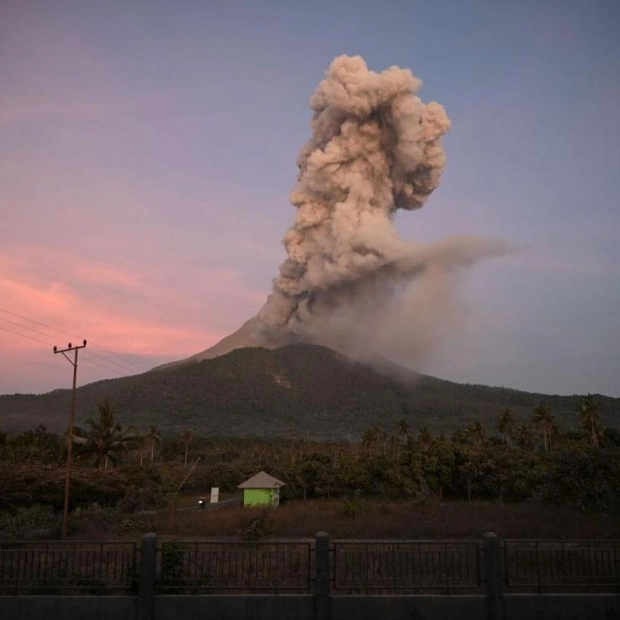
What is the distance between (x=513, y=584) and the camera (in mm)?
10961

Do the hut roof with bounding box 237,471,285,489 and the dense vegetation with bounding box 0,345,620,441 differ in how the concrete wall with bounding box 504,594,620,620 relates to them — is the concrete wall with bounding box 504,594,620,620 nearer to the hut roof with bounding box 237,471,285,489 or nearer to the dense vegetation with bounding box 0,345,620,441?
the hut roof with bounding box 237,471,285,489

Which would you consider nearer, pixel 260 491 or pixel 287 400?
pixel 260 491

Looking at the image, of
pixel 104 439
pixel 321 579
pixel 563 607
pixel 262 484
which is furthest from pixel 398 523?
pixel 104 439

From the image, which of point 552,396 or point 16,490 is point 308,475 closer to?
point 16,490

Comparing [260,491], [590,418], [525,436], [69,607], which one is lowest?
[260,491]

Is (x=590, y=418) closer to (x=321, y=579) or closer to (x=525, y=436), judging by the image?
(x=525, y=436)

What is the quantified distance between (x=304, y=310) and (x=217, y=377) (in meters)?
37.0

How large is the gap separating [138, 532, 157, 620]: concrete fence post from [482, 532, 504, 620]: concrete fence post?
5.36 meters

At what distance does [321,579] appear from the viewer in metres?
10.8

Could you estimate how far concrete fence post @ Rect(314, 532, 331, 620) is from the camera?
10.7 meters

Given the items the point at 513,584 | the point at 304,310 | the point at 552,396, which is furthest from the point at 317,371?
the point at 513,584

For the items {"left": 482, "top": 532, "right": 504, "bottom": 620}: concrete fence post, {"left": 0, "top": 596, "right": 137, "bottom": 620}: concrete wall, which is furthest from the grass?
{"left": 482, "top": 532, "right": 504, "bottom": 620}: concrete fence post

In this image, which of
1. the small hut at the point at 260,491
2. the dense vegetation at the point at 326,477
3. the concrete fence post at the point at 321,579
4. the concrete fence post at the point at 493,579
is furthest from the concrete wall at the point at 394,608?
the small hut at the point at 260,491

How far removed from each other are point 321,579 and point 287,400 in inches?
4404
